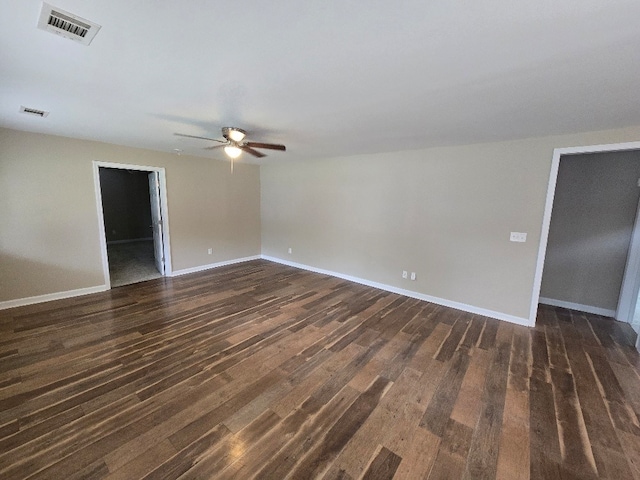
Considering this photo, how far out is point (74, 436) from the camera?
1.74 m

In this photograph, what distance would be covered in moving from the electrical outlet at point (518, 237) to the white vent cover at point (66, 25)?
451cm

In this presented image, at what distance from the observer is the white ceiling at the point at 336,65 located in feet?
3.96

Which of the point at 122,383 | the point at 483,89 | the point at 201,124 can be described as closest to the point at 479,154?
the point at 483,89

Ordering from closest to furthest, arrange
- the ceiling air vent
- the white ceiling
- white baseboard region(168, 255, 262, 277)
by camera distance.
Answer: the white ceiling → the ceiling air vent → white baseboard region(168, 255, 262, 277)

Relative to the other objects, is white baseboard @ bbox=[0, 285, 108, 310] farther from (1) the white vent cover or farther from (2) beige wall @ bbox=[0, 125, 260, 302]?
(1) the white vent cover

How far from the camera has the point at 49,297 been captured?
3922mm

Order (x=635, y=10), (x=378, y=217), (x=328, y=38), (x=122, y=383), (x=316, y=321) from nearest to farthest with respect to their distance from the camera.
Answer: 1. (x=635, y=10)
2. (x=328, y=38)
3. (x=122, y=383)
4. (x=316, y=321)
5. (x=378, y=217)

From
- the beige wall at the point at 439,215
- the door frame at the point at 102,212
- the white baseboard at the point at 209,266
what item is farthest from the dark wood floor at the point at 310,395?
the white baseboard at the point at 209,266

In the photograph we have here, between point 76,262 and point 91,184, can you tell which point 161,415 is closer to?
point 76,262

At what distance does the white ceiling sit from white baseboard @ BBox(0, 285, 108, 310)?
8.44 feet

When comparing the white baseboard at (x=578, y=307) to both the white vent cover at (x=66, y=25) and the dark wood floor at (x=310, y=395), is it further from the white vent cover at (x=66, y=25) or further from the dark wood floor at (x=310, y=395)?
the white vent cover at (x=66, y=25)

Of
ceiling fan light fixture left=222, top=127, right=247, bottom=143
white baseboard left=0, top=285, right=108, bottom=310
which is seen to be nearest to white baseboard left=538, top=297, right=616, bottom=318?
ceiling fan light fixture left=222, top=127, right=247, bottom=143

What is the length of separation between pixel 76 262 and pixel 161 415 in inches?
144

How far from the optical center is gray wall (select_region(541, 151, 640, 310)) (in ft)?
11.9
